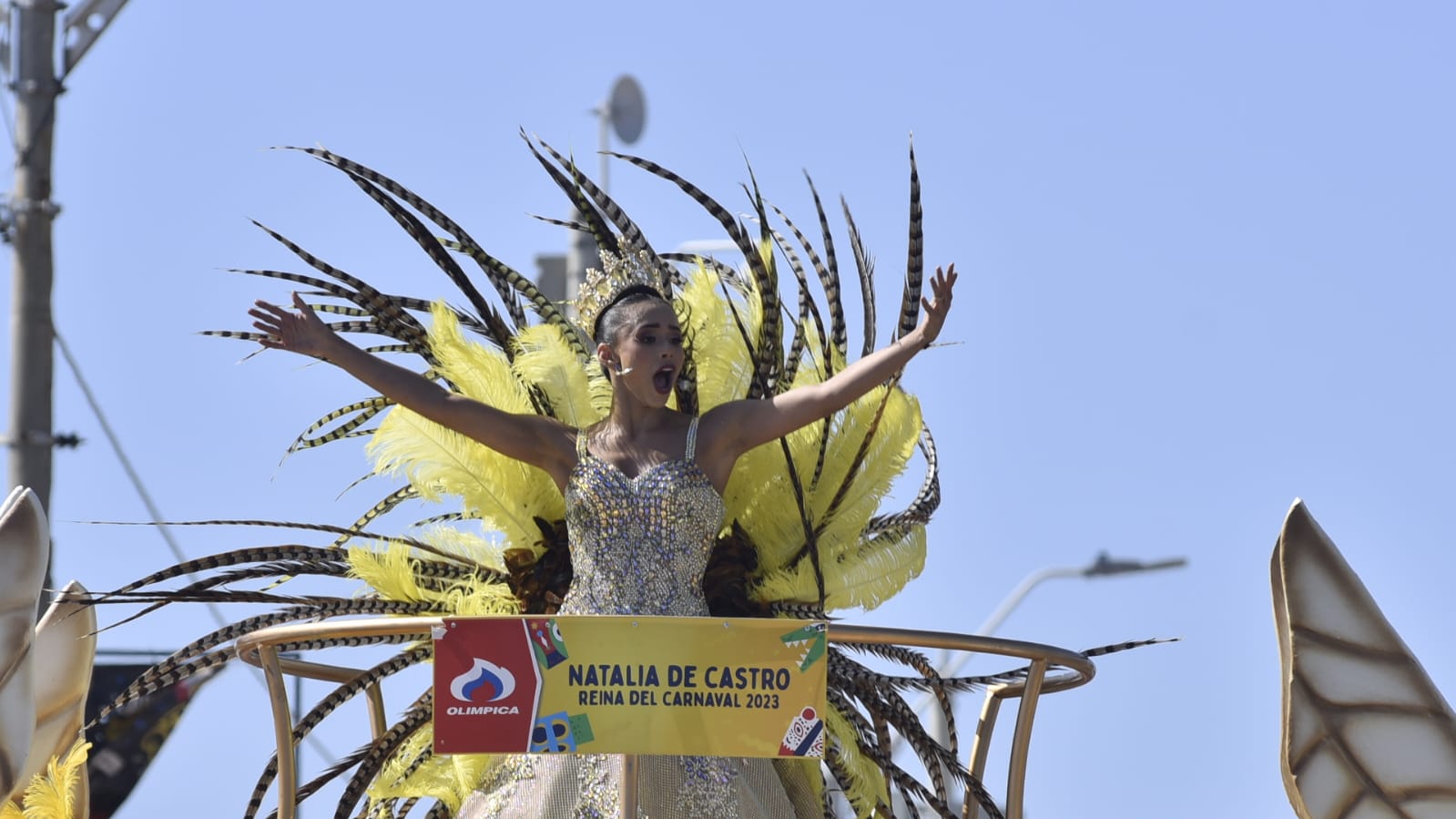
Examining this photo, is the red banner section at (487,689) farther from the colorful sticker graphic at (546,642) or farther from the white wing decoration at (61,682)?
the white wing decoration at (61,682)

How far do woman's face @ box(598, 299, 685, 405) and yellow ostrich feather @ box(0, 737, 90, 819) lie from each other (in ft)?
5.28

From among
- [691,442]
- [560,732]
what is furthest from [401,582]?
[560,732]

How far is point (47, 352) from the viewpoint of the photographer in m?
9.16

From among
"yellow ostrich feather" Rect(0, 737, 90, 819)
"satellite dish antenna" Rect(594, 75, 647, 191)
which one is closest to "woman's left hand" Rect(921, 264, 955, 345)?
"yellow ostrich feather" Rect(0, 737, 90, 819)

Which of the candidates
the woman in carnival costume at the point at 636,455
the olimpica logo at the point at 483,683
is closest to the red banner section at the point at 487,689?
the olimpica logo at the point at 483,683

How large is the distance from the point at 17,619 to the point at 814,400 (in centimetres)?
183

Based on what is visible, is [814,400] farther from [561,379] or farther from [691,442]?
[561,379]

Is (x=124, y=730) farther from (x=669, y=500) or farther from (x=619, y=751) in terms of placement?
(x=619, y=751)

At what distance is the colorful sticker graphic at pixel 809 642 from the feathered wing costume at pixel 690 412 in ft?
3.19

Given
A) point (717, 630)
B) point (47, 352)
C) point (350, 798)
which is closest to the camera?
point (717, 630)

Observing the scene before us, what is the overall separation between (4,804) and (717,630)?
1.93 meters

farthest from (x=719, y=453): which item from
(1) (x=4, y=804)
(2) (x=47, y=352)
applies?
(2) (x=47, y=352)

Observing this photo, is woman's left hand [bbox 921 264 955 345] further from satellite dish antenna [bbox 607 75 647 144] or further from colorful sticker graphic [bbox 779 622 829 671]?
satellite dish antenna [bbox 607 75 647 144]

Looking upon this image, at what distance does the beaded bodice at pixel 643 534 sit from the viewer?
5086mm
